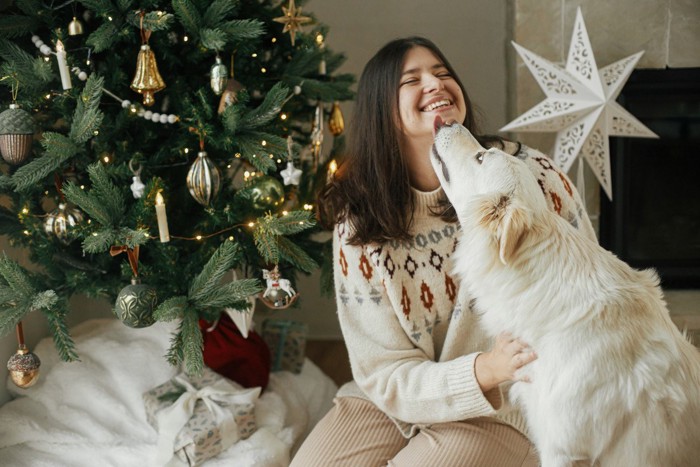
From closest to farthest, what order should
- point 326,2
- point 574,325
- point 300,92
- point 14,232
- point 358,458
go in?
point 574,325, point 358,458, point 14,232, point 300,92, point 326,2

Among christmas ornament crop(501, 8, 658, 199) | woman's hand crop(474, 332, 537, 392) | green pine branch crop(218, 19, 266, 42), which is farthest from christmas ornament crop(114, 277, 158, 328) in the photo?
christmas ornament crop(501, 8, 658, 199)

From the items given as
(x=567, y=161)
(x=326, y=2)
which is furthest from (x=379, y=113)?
(x=326, y=2)

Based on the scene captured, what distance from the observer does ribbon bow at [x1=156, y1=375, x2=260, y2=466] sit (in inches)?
76.0

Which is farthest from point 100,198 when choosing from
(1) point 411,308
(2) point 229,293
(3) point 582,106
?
(3) point 582,106

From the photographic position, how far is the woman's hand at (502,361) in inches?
48.7

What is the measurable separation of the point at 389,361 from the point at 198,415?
677mm

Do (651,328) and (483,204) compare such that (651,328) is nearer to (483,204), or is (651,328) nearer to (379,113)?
(483,204)

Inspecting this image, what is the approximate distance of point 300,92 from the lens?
195 centimetres

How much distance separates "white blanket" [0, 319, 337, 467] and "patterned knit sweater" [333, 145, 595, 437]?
0.58m

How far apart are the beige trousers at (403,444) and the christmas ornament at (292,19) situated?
1013mm

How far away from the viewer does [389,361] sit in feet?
5.26

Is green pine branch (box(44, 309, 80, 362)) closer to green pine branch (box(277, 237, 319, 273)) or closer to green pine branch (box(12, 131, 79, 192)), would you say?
green pine branch (box(12, 131, 79, 192))

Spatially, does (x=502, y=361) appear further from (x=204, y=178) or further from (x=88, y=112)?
(x=88, y=112)

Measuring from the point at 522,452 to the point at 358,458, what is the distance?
38 cm
